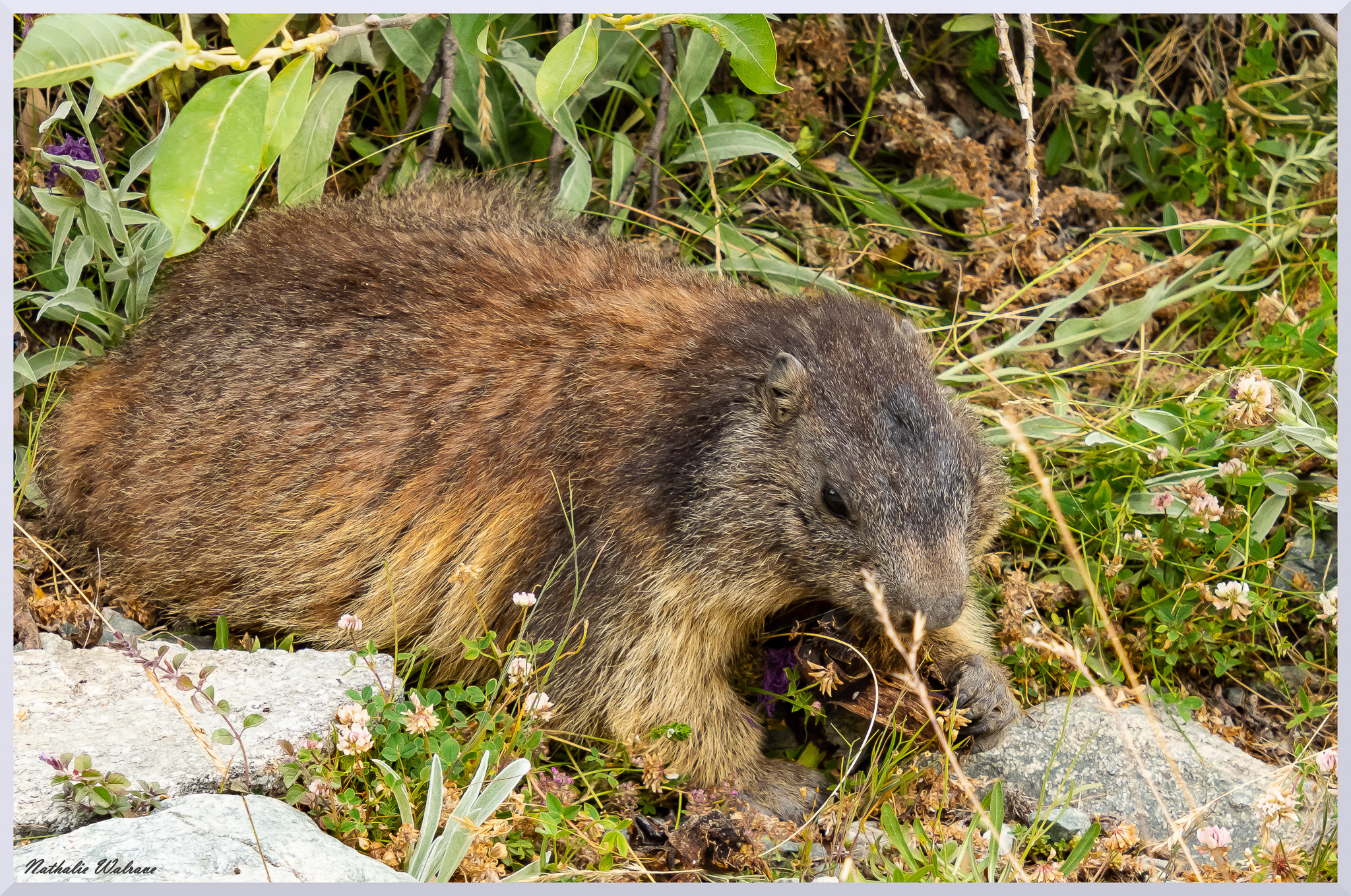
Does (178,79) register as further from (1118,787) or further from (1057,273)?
(1118,787)

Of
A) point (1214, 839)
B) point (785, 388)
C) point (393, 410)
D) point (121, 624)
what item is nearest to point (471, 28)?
point (393, 410)

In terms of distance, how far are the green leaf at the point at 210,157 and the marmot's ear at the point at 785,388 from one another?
195 centimetres

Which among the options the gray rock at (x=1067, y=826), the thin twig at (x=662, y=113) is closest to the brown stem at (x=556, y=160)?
the thin twig at (x=662, y=113)

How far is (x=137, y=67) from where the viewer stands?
3551 mm

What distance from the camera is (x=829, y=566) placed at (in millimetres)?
4117

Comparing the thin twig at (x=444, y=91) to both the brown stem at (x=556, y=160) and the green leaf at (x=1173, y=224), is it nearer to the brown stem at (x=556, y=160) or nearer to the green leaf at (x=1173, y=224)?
the brown stem at (x=556, y=160)

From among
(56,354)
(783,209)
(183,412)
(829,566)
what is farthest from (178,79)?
(829,566)

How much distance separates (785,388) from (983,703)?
1.63 m

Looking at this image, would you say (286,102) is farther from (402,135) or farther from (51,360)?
(51,360)

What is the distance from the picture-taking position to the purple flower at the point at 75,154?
4977mm

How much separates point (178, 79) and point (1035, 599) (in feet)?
15.8

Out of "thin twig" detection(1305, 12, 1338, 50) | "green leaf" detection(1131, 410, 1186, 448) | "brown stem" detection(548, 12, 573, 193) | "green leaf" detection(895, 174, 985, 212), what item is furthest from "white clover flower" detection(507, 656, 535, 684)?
"thin twig" detection(1305, 12, 1338, 50)

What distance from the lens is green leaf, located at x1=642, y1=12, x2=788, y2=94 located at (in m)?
4.41

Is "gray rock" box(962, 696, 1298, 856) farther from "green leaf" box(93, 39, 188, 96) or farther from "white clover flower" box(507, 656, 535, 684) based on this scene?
"green leaf" box(93, 39, 188, 96)
